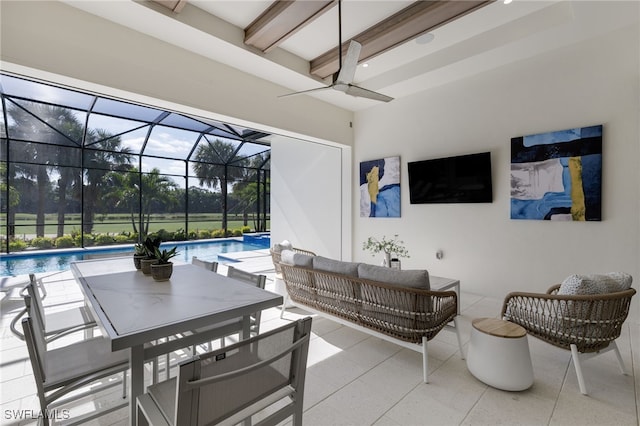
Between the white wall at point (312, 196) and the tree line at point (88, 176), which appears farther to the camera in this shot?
the tree line at point (88, 176)

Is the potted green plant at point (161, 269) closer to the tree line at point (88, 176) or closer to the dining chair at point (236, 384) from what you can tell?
the dining chair at point (236, 384)

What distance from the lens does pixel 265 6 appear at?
3.14 meters

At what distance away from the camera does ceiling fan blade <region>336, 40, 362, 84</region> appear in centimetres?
258

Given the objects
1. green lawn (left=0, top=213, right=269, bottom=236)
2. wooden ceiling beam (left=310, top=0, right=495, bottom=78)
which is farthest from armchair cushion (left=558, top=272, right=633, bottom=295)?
green lawn (left=0, top=213, right=269, bottom=236)

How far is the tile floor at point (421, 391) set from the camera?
1812mm

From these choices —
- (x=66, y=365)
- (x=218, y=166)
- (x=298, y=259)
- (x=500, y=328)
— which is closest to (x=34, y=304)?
(x=66, y=365)

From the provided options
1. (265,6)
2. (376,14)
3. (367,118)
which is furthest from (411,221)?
(265,6)

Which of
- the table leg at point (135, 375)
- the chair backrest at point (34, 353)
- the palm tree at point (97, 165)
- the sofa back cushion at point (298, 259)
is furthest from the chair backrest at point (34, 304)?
the palm tree at point (97, 165)

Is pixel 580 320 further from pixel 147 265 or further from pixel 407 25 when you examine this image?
pixel 407 25

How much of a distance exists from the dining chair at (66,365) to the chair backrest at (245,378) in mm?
829

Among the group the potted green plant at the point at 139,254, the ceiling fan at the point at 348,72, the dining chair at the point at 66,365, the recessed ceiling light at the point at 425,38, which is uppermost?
the recessed ceiling light at the point at 425,38

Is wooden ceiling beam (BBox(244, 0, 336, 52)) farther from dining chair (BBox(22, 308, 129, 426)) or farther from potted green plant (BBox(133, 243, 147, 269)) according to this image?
dining chair (BBox(22, 308, 129, 426))

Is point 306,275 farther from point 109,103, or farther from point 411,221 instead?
point 109,103

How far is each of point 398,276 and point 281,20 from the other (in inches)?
113
